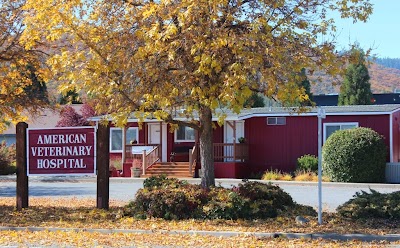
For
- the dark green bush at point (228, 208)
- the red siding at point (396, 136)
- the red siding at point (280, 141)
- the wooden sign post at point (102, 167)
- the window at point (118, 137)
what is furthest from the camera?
the window at point (118, 137)

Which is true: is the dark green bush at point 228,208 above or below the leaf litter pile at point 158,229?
above

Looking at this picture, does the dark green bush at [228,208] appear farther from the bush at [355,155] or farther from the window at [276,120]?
the window at [276,120]

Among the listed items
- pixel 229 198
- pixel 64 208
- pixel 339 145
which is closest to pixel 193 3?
pixel 229 198

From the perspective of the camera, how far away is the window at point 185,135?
116 ft

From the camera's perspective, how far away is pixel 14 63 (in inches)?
677

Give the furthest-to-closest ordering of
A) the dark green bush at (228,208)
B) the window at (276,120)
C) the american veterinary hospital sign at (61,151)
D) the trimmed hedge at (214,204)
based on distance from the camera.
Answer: the window at (276,120), the american veterinary hospital sign at (61,151), the trimmed hedge at (214,204), the dark green bush at (228,208)

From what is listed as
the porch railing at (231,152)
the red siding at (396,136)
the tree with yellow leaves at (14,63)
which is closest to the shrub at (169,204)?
the tree with yellow leaves at (14,63)

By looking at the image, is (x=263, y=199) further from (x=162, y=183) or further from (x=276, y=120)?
(x=276, y=120)

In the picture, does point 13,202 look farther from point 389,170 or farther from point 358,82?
point 358,82

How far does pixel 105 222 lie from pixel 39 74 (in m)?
4.97

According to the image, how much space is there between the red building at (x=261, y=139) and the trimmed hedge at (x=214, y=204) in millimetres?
16743

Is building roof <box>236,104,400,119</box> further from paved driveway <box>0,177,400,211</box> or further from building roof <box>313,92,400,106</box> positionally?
building roof <box>313,92,400,106</box>

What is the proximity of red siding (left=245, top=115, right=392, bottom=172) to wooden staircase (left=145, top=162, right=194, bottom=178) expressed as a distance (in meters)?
3.42

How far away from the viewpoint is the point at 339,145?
93.7 feet
